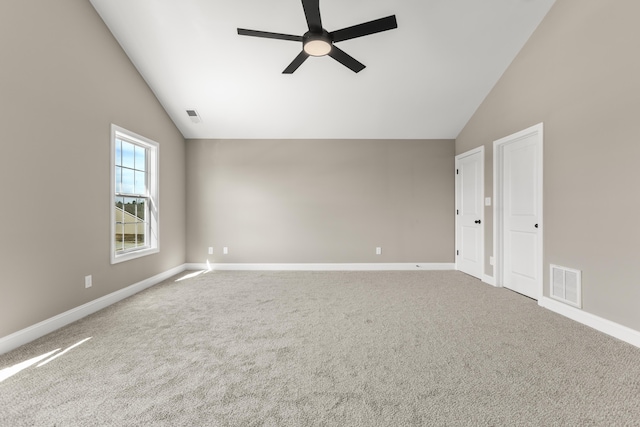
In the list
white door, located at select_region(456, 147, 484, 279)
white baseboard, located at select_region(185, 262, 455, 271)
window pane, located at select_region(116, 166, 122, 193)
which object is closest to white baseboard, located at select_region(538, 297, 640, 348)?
white door, located at select_region(456, 147, 484, 279)

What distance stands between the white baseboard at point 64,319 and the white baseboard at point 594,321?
496 centimetres

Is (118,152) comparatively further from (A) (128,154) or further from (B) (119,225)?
(B) (119,225)

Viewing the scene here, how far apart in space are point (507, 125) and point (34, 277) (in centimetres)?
548

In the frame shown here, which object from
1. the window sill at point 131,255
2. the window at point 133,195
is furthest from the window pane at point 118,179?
the window sill at point 131,255

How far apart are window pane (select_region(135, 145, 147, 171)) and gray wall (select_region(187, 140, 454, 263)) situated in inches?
39.3

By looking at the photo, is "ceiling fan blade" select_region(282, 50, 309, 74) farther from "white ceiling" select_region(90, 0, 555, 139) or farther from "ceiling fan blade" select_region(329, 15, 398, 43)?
"white ceiling" select_region(90, 0, 555, 139)

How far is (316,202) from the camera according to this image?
5109 mm

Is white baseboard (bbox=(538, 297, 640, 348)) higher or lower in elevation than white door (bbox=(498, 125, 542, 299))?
lower

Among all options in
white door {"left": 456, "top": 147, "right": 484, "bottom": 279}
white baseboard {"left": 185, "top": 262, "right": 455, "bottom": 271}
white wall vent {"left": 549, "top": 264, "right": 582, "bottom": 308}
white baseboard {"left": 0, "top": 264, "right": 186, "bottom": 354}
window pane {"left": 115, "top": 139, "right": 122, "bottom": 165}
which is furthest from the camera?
white baseboard {"left": 185, "top": 262, "right": 455, "bottom": 271}

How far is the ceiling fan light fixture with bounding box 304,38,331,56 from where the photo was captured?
240 cm

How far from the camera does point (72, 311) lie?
8.75ft

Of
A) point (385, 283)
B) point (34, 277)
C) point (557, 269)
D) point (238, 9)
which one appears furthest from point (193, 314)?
point (557, 269)

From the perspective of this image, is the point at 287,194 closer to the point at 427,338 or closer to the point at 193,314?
the point at 193,314

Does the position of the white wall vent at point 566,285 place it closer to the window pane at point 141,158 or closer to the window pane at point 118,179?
the window pane at point 118,179
